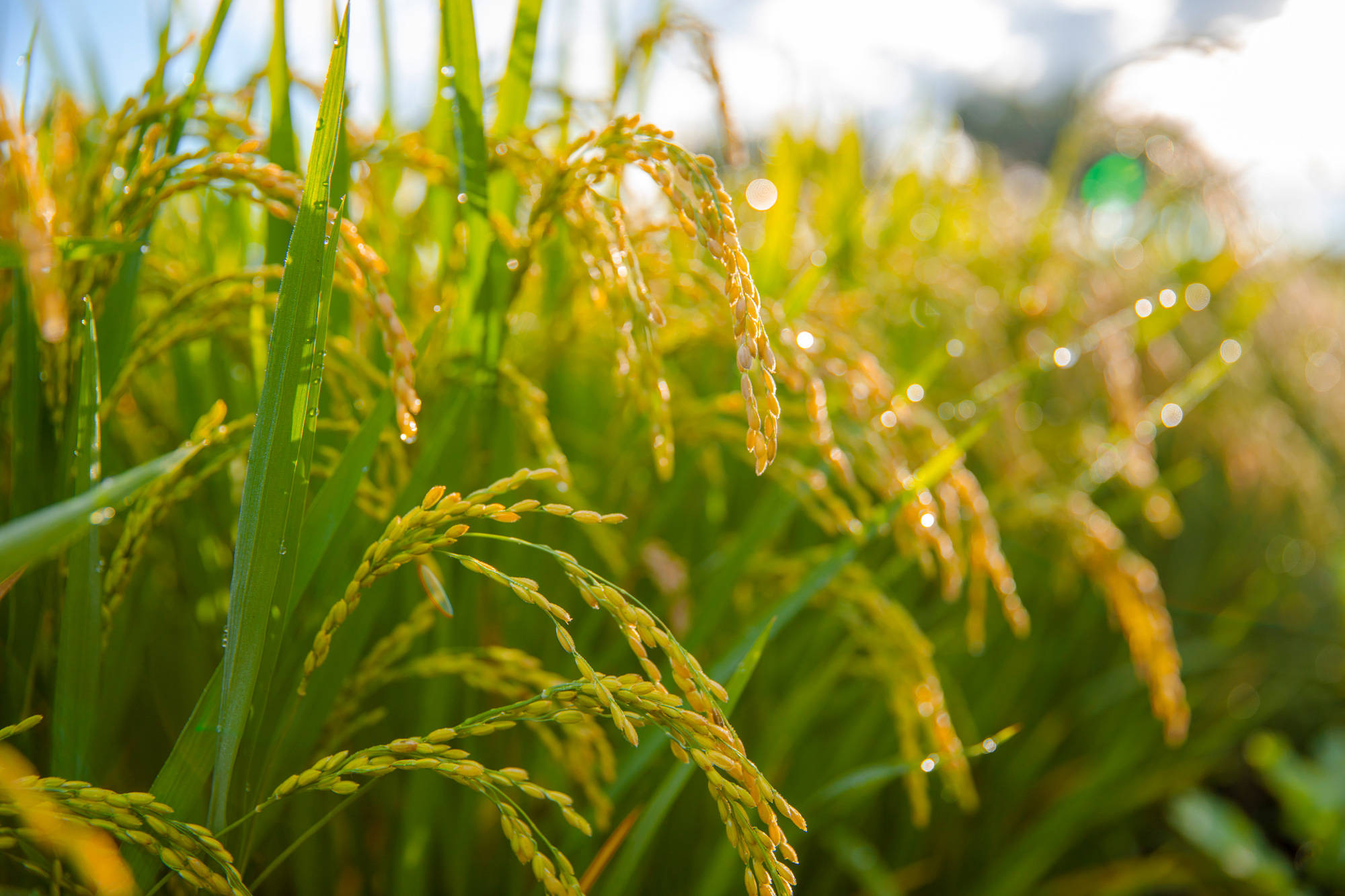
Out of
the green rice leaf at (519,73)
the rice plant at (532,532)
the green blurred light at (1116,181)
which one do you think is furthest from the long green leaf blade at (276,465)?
the green blurred light at (1116,181)

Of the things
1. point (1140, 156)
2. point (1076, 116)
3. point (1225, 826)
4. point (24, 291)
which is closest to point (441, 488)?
point (24, 291)

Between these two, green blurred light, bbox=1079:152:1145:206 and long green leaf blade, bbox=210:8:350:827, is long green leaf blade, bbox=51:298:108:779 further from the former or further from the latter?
green blurred light, bbox=1079:152:1145:206

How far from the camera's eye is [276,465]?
2.06ft

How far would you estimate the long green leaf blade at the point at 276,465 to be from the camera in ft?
2.04

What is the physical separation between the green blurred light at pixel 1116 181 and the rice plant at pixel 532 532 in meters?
1.44

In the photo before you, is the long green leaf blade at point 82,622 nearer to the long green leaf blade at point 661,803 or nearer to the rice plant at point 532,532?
the rice plant at point 532,532

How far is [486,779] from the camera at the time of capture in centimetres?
58

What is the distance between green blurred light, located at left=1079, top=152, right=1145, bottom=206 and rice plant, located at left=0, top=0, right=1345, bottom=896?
56.5 inches

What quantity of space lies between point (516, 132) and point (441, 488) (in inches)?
20.9

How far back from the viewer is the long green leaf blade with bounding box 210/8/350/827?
24.5 inches

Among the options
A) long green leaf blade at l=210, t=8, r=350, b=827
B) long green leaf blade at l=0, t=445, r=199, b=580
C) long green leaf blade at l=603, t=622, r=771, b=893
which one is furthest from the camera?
long green leaf blade at l=603, t=622, r=771, b=893

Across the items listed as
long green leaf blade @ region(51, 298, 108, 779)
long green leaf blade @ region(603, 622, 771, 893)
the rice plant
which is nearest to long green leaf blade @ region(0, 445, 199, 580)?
the rice plant

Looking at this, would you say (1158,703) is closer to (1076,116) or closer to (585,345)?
(585,345)

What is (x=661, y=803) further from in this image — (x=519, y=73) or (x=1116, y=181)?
(x=1116, y=181)
